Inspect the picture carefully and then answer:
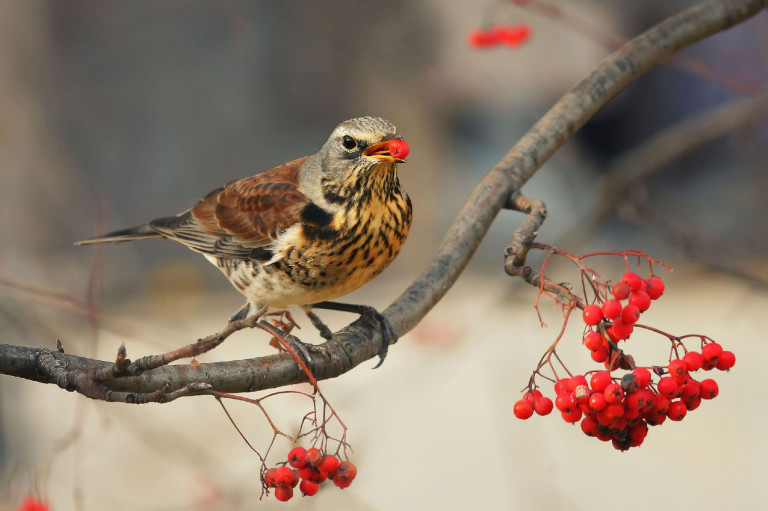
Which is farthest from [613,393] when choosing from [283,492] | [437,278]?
[437,278]

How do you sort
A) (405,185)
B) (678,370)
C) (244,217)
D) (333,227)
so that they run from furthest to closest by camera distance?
(405,185) < (244,217) < (333,227) < (678,370)

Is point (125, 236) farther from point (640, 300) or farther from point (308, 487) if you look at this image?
point (640, 300)

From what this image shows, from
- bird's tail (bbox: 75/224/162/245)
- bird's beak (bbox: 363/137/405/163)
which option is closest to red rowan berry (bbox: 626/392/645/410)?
bird's beak (bbox: 363/137/405/163)

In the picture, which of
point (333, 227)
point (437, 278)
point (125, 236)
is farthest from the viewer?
point (125, 236)

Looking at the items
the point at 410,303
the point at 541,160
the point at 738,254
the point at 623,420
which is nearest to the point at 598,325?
the point at 623,420

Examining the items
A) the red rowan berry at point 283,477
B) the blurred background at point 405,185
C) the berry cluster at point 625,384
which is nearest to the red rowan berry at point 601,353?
the berry cluster at point 625,384

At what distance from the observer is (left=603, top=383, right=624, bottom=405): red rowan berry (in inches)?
60.6

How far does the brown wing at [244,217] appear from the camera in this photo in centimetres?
266

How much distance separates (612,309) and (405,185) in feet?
21.0

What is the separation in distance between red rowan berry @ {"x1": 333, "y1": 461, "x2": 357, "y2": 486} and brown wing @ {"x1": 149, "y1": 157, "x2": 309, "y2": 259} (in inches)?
38.4

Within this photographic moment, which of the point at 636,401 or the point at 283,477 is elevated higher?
the point at 636,401

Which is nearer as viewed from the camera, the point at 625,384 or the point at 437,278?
the point at 625,384

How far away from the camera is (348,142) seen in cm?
244

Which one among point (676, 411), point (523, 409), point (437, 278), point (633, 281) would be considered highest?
point (437, 278)
